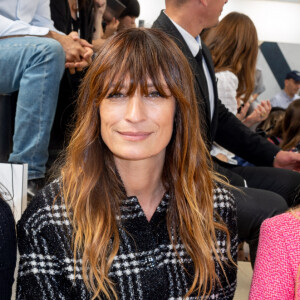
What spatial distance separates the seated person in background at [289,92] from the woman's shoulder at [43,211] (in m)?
5.58

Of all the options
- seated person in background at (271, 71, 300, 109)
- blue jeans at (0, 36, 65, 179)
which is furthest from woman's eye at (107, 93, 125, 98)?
seated person in background at (271, 71, 300, 109)

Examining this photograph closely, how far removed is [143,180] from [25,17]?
0.98 m

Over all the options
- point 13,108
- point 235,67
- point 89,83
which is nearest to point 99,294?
point 89,83

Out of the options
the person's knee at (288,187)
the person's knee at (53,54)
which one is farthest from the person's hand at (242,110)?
the person's knee at (53,54)

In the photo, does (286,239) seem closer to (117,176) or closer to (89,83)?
(117,176)

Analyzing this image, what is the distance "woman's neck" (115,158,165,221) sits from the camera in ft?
4.12

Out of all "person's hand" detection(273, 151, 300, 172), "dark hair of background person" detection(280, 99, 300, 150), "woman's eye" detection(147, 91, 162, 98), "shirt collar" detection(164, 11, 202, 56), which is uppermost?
"woman's eye" detection(147, 91, 162, 98)

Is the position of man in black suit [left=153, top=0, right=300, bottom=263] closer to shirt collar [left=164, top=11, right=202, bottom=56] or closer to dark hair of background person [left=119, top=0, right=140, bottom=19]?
shirt collar [left=164, top=11, right=202, bottom=56]

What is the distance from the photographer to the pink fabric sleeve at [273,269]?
1144 millimetres

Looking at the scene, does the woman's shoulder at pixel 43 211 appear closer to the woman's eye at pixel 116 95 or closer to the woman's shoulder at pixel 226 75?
the woman's eye at pixel 116 95

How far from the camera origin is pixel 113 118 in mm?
1173

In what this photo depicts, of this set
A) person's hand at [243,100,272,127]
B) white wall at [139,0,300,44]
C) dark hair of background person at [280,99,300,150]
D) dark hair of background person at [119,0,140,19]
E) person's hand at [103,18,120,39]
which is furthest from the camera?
white wall at [139,0,300,44]

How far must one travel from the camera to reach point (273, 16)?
7043 millimetres

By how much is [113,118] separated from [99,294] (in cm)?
40
